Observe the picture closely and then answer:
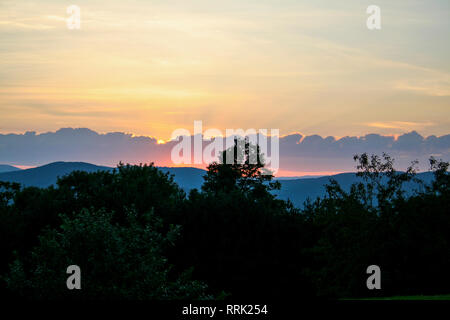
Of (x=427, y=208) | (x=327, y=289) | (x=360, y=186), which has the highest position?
(x=360, y=186)

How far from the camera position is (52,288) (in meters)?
23.3

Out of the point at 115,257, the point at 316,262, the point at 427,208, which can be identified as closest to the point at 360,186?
the point at 316,262

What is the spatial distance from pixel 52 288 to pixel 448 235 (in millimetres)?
21775

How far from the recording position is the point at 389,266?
1264 inches

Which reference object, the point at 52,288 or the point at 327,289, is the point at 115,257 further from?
the point at 327,289

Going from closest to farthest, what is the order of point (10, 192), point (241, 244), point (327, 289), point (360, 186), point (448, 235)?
point (448, 235) < point (327, 289) < point (241, 244) < point (360, 186) < point (10, 192)

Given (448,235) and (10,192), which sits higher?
(10,192)

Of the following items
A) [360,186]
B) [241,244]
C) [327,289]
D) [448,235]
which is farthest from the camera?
[360,186]

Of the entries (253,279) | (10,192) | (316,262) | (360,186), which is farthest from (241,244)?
(10,192)

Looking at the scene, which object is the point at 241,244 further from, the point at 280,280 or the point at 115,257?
the point at 115,257

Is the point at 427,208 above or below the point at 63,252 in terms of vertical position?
above
